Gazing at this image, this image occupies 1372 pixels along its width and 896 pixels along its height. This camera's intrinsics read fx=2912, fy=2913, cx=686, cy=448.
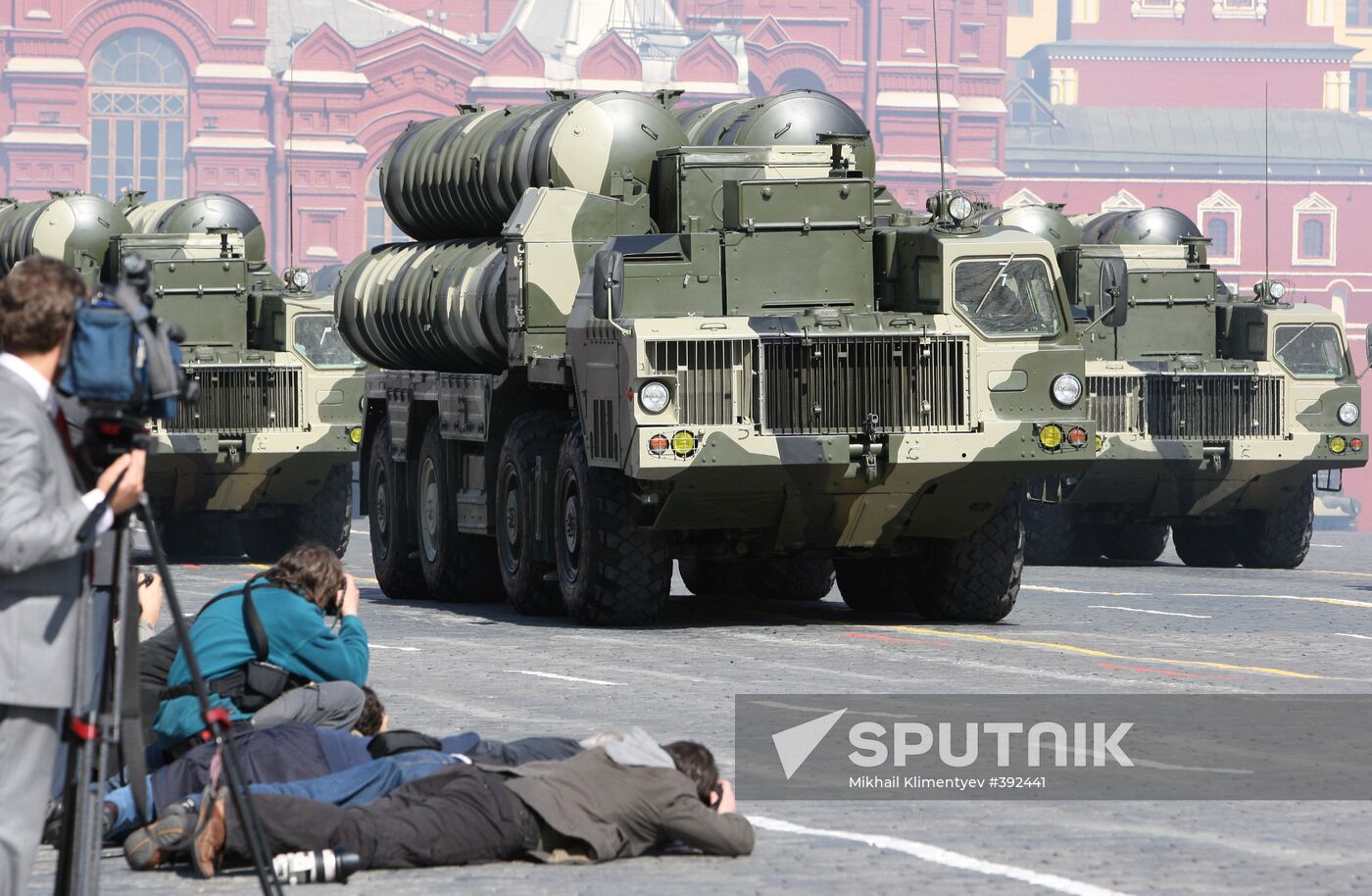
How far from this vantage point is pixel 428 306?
2194 centimetres

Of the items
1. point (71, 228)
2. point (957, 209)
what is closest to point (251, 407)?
point (71, 228)

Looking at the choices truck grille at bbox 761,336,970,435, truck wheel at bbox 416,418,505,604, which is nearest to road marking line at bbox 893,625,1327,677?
truck grille at bbox 761,336,970,435

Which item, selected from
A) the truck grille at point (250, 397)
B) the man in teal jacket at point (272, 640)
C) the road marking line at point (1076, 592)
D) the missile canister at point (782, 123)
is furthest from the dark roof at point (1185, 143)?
the man in teal jacket at point (272, 640)

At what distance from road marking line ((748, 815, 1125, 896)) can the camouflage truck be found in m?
8.01

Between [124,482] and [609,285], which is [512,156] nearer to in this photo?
[609,285]

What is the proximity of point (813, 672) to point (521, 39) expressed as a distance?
103 metres

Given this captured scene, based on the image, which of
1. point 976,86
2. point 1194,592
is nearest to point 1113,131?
point 976,86

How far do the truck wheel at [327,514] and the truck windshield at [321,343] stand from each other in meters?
1.01

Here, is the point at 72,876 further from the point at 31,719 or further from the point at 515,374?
the point at 515,374

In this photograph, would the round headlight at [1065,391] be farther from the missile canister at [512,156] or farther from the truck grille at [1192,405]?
the truck grille at [1192,405]

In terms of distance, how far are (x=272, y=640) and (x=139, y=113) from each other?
10216cm

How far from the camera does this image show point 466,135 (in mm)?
22297

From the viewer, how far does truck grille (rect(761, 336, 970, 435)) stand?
18.2 metres

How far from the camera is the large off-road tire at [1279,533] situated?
94.0 feet
